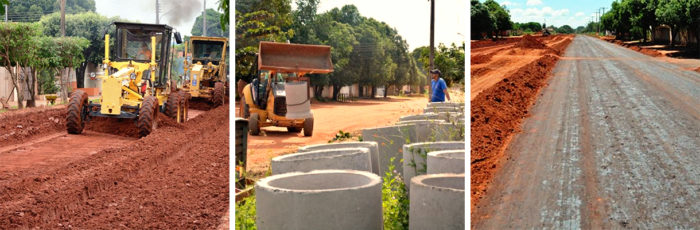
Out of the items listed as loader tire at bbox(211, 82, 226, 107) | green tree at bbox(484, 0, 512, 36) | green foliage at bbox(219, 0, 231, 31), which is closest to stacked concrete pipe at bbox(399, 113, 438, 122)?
green foliage at bbox(219, 0, 231, 31)

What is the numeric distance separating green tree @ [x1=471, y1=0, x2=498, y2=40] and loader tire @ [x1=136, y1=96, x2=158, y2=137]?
9.53 metres

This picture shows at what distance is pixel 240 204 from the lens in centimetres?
470

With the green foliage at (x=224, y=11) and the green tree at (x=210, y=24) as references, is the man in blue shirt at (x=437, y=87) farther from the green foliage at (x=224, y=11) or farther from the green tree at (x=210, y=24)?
the green tree at (x=210, y=24)

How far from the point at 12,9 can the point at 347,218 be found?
89.5ft

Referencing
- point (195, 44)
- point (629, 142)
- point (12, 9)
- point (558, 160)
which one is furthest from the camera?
point (12, 9)

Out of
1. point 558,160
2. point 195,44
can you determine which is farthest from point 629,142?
point 195,44

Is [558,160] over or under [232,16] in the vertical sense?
under

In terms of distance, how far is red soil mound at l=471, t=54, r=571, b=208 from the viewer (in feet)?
24.8

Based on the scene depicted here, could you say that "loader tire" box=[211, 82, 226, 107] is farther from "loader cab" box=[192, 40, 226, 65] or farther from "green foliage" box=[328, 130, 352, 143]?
"green foliage" box=[328, 130, 352, 143]

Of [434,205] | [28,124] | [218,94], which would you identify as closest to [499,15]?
[434,205]

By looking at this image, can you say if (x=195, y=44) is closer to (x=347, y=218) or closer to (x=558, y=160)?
(x=558, y=160)

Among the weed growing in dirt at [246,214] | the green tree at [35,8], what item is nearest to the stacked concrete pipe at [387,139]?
the weed growing in dirt at [246,214]

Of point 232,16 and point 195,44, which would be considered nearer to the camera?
point 232,16

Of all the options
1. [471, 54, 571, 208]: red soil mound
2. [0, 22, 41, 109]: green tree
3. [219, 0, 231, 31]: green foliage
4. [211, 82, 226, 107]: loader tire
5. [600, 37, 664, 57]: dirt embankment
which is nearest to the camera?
[219, 0, 231, 31]: green foliage
